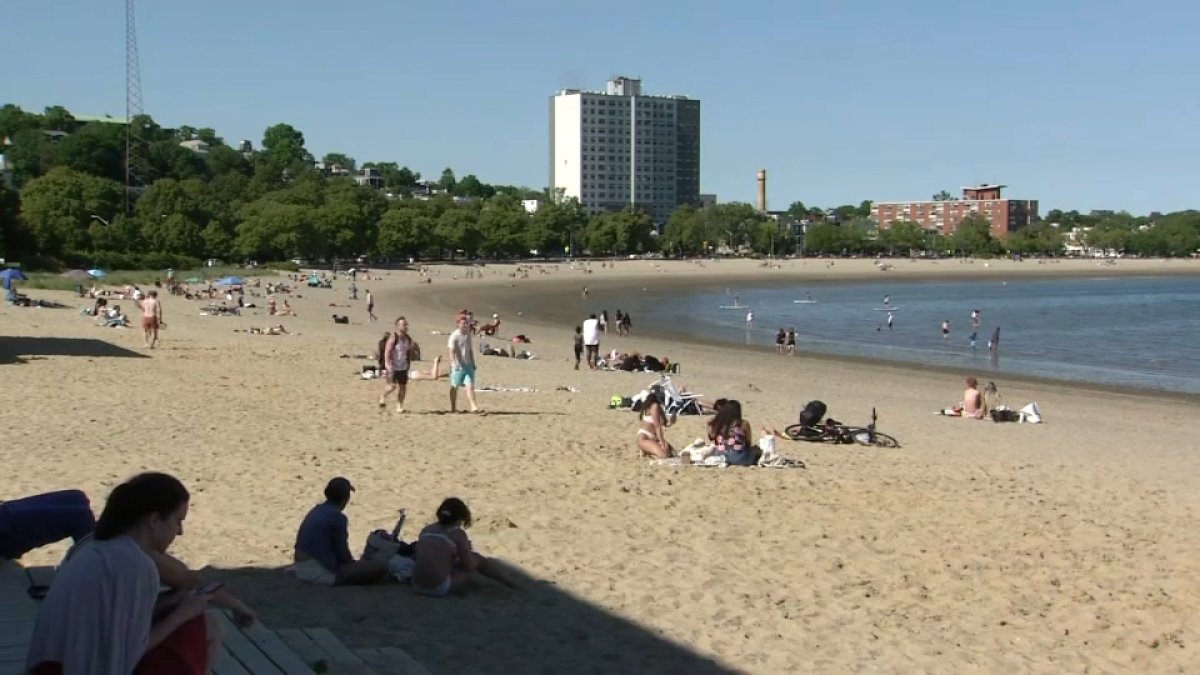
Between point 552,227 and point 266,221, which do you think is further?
point 552,227

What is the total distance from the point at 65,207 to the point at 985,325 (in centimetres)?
6113

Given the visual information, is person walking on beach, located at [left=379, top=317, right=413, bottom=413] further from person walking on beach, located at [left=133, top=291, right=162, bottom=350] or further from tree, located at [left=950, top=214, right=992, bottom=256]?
tree, located at [left=950, top=214, right=992, bottom=256]

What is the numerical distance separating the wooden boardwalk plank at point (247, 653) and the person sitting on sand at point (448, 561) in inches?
91.6

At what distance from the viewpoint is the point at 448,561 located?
7852 millimetres

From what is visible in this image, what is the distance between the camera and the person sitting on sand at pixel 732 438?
13.3 metres

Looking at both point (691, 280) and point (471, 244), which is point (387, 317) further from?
point (471, 244)

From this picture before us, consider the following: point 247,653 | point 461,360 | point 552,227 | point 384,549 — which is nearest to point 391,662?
point 247,653

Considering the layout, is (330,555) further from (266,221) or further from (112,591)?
(266,221)

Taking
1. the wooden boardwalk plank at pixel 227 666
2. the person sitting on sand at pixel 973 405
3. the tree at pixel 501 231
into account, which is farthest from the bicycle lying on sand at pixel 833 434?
the tree at pixel 501 231

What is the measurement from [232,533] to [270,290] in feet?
176

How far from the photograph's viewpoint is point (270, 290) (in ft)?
201

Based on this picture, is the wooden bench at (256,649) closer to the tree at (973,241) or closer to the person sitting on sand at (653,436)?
the person sitting on sand at (653,436)

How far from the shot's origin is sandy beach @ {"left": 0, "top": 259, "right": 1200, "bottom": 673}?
7434 mm

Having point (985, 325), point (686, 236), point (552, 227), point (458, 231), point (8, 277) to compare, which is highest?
point (552, 227)
